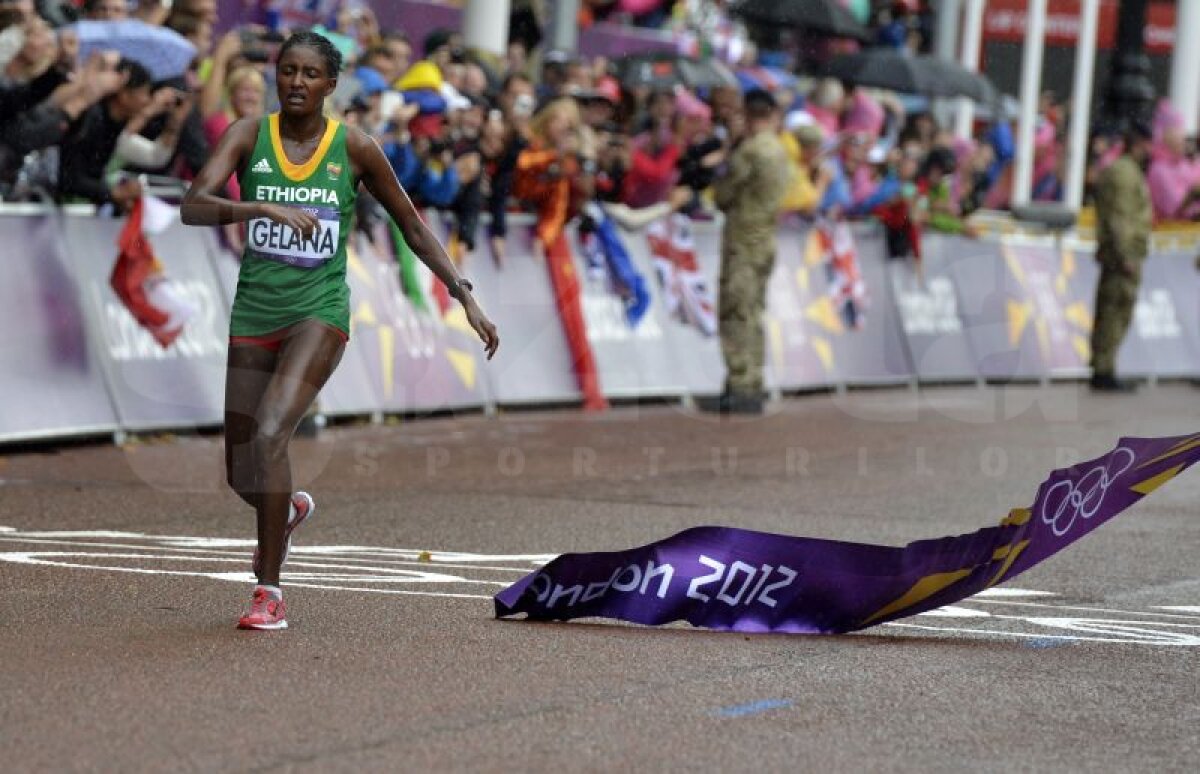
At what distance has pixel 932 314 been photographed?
24109 mm

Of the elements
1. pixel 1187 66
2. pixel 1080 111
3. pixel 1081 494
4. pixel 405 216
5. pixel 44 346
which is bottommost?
pixel 44 346

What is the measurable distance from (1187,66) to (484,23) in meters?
15.4

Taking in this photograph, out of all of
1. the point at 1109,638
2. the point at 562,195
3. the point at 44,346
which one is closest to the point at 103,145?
the point at 44,346

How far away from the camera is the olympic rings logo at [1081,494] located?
28.8 feet

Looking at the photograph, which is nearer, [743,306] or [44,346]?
[44,346]

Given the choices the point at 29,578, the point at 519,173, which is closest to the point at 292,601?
the point at 29,578

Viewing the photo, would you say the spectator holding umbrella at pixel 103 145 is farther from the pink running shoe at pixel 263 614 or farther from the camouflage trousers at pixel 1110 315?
the camouflage trousers at pixel 1110 315

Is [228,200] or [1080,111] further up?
[228,200]

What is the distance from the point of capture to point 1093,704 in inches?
295

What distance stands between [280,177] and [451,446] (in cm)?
769

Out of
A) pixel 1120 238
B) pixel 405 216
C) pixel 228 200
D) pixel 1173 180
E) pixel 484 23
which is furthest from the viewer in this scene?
pixel 1173 180

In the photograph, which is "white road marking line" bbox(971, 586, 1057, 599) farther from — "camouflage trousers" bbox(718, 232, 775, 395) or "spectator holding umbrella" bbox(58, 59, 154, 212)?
"camouflage trousers" bbox(718, 232, 775, 395)

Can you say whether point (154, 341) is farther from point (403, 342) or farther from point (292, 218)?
point (292, 218)

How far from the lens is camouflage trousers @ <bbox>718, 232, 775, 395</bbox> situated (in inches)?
789
